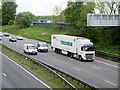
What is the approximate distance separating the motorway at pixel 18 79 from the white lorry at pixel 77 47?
35.2ft

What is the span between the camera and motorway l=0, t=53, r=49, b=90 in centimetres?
2508

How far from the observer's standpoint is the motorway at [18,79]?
2508 cm

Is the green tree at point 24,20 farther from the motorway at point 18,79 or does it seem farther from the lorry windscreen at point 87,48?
the motorway at point 18,79

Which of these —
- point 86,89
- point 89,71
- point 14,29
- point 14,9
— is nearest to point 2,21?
point 14,9

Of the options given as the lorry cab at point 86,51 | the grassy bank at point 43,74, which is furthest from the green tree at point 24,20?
the lorry cab at point 86,51

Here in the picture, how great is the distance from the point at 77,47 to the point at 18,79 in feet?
58.7

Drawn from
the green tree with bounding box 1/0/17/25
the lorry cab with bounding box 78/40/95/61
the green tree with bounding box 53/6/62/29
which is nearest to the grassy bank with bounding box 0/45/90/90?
the lorry cab with bounding box 78/40/95/61

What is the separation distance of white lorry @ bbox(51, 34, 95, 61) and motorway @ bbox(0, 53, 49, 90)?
10.7m

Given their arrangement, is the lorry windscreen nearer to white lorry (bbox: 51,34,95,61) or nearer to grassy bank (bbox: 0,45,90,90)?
white lorry (bbox: 51,34,95,61)

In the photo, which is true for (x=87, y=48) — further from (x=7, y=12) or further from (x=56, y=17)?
(x=7, y=12)

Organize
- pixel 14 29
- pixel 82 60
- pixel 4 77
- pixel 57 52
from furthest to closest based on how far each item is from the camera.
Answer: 1. pixel 14 29
2. pixel 57 52
3. pixel 82 60
4. pixel 4 77

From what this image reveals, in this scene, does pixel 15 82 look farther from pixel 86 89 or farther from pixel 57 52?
pixel 57 52

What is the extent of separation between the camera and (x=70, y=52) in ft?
155

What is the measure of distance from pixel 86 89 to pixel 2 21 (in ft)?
408
